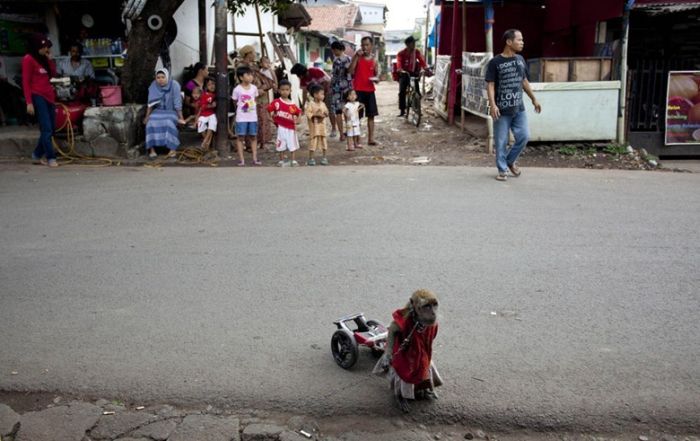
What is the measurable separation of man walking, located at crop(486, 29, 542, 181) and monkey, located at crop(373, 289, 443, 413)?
18.8ft

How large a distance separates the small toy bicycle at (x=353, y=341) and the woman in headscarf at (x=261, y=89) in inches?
336

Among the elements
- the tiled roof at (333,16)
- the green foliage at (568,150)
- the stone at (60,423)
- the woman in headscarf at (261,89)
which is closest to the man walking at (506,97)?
the green foliage at (568,150)

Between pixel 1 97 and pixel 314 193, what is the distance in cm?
881

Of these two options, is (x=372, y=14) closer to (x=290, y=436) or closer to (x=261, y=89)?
(x=261, y=89)

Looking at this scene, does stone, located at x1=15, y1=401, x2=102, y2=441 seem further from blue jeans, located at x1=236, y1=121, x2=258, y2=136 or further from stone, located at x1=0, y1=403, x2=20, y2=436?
blue jeans, located at x1=236, y1=121, x2=258, y2=136

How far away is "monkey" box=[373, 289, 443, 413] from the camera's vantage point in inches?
127

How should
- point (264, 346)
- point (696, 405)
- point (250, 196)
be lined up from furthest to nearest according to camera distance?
1. point (250, 196)
2. point (264, 346)
3. point (696, 405)

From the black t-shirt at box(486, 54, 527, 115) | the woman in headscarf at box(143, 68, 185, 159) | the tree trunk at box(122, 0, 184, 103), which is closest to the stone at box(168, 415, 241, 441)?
the black t-shirt at box(486, 54, 527, 115)

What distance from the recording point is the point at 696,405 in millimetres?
3342

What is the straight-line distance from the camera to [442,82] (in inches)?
641

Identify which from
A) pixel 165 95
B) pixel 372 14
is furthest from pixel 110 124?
pixel 372 14

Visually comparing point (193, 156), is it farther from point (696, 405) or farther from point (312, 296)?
point (696, 405)

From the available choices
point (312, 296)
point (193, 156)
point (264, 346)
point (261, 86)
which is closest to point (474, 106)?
point (261, 86)

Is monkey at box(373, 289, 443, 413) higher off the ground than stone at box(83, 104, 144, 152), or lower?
lower
